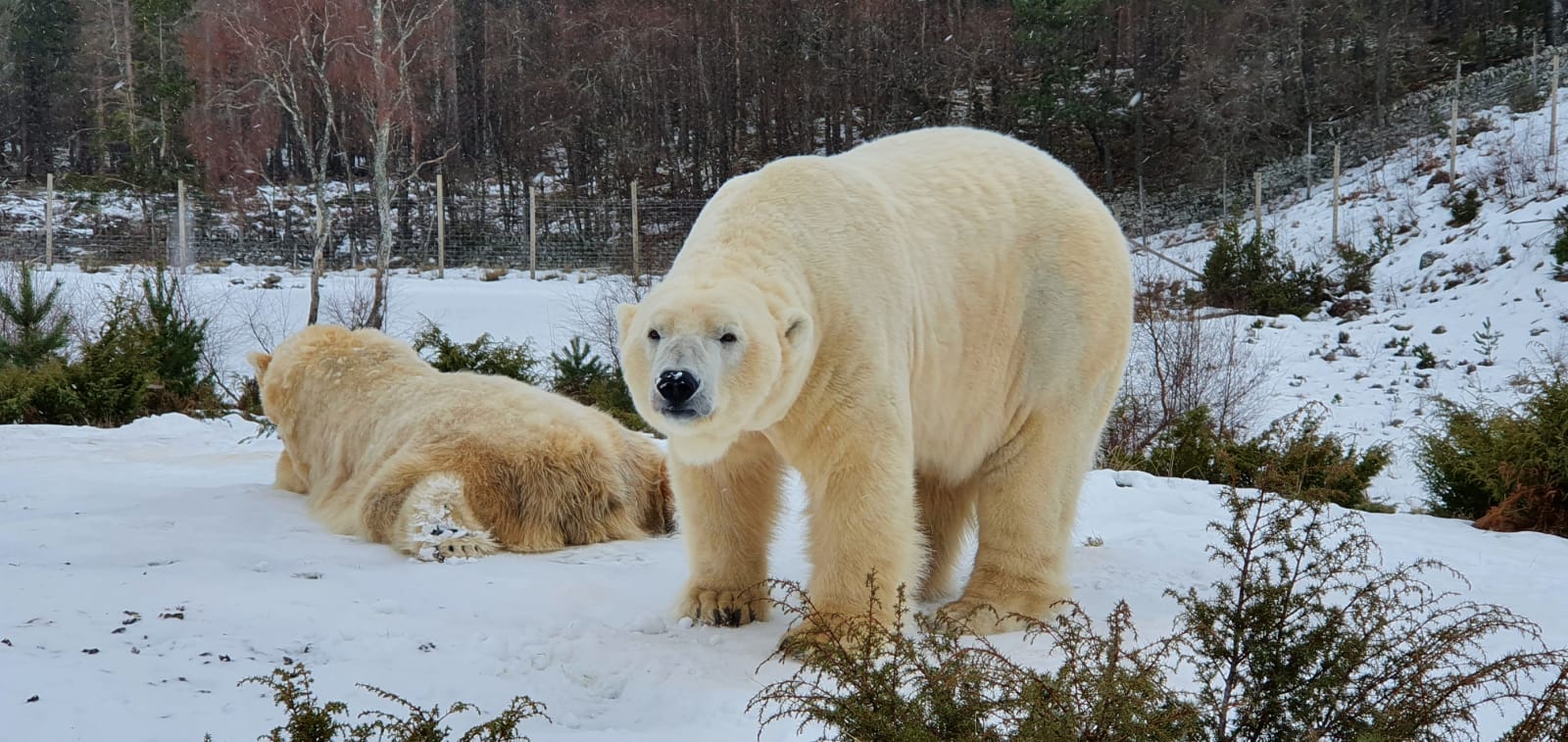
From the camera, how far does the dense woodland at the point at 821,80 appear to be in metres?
28.9

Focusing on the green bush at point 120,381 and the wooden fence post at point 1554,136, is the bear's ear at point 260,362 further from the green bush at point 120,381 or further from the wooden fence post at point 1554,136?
the wooden fence post at point 1554,136

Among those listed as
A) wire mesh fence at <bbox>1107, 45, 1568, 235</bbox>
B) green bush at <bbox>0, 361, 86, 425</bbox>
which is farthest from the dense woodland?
green bush at <bbox>0, 361, 86, 425</bbox>

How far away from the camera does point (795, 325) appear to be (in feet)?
10.8

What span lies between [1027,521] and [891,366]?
3.29ft

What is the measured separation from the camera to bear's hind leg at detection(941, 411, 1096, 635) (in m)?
4.17

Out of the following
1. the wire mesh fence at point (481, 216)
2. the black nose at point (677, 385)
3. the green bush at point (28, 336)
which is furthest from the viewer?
the wire mesh fence at point (481, 216)

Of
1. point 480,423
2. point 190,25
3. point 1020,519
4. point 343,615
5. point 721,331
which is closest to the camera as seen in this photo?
point 721,331

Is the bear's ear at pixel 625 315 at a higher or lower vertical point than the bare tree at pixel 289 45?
lower

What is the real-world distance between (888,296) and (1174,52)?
102ft

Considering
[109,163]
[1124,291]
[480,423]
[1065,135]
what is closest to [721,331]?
[1124,291]

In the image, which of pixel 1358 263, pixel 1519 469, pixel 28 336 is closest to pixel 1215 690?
pixel 1519 469

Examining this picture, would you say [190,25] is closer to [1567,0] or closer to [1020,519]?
[1020,519]

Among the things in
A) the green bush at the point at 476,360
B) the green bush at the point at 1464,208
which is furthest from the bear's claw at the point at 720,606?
the green bush at the point at 1464,208

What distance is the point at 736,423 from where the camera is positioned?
3.24 meters
